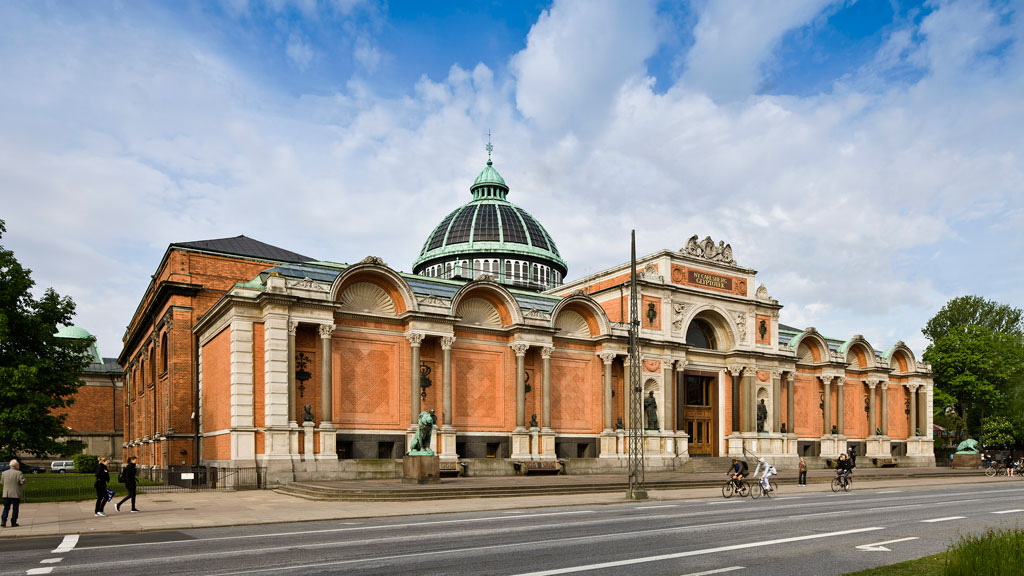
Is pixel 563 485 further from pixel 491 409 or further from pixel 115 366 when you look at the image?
pixel 115 366

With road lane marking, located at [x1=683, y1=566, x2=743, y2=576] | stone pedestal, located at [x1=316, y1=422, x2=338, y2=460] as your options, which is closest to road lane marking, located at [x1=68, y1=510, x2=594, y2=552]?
road lane marking, located at [x1=683, y1=566, x2=743, y2=576]

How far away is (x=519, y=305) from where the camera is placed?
46.7m

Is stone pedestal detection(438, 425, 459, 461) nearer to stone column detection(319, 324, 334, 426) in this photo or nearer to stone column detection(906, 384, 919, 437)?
stone column detection(319, 324, 334, 426)

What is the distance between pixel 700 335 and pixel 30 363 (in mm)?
42106

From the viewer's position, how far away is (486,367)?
44969mm

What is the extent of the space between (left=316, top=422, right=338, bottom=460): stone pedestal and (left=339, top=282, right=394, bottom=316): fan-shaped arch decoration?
6.31 m

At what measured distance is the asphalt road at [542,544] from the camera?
13.4 metres

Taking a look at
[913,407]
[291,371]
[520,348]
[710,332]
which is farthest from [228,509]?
[913,407]

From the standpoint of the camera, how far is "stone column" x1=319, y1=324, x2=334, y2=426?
37.7m

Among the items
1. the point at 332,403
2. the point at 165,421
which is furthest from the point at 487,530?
the point at 165,421

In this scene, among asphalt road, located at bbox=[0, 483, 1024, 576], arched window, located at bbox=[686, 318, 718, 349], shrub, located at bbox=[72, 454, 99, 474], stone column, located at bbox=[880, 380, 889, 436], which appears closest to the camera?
asphalt road, located at bbox=[0, 483, 1024, 576]

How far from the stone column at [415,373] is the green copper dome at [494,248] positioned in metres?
24.0

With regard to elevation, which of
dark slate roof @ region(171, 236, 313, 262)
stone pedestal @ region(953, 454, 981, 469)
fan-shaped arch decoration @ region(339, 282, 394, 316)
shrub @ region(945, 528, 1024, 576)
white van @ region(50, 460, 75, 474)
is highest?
dark slate roof @ region(171, 236, 313, 262)

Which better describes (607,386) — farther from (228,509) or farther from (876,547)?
(876,547)
